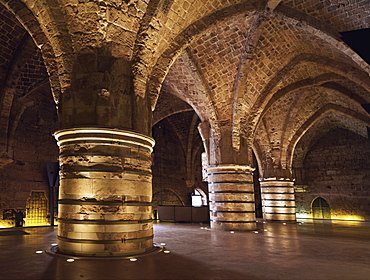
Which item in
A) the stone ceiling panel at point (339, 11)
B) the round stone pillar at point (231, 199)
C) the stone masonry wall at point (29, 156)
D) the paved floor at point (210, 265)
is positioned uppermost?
the stone ceiling panel at point (339, 11)

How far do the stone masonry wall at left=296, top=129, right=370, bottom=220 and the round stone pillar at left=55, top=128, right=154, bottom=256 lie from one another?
16.7m

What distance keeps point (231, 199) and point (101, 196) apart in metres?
5.42

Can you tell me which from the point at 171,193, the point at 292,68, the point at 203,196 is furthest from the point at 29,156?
the point at 203,196

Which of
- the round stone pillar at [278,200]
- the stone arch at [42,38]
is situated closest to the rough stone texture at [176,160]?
the round stone pillar at [278,200]

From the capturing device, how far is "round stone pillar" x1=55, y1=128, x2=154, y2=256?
4766 millimetres

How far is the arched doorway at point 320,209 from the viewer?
63.5 ft

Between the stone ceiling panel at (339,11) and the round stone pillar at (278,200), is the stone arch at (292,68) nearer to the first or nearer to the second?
the stone ceiling panel at (339,11)

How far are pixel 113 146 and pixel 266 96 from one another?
6.23 metres

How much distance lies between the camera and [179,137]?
19.2m

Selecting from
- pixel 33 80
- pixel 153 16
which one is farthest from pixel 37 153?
pixel 153 16

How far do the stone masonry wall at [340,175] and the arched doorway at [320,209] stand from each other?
0.86 feet

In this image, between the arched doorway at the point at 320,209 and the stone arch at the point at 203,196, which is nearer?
the arched doorway at the point at 320,209

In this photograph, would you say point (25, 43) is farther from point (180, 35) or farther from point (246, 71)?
point (246, 71)

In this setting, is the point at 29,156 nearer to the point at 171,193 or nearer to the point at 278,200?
the point at 171,193
